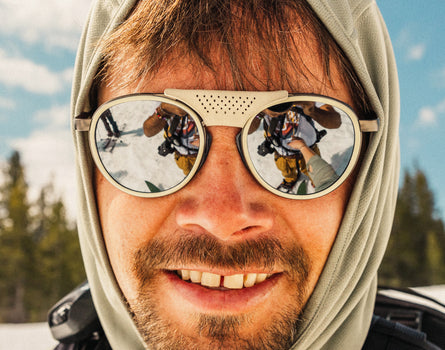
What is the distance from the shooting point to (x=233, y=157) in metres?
1.60

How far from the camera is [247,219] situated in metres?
1.59

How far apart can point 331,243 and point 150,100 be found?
97 centimetres

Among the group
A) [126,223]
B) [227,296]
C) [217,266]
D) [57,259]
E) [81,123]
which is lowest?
[57,259]

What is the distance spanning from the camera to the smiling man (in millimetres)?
1593

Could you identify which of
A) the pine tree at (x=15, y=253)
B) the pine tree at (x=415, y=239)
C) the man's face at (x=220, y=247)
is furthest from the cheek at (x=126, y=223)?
the pine tree at (x=415, y=239)

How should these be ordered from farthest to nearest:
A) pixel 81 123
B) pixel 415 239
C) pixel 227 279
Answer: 1. pixel 415 239
2. pixel 81 123
3. pixel 227 279

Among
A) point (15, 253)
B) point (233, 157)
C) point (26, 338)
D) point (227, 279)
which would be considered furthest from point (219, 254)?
point (15, 253)

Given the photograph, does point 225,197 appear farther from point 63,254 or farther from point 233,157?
point 63,254

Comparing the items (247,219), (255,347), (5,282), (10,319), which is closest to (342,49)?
(247,219)

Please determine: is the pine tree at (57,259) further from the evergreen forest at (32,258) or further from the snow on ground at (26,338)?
the snow on ground at (26,338)

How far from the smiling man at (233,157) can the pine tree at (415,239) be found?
5846cm

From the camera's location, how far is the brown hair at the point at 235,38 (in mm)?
1615

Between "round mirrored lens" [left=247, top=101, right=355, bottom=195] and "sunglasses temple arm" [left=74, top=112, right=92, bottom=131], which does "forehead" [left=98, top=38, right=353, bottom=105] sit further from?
"sunglasses temple arm" [left=74, top=112, right=92, bottom=131]

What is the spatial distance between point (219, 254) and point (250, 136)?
1.58 ft
